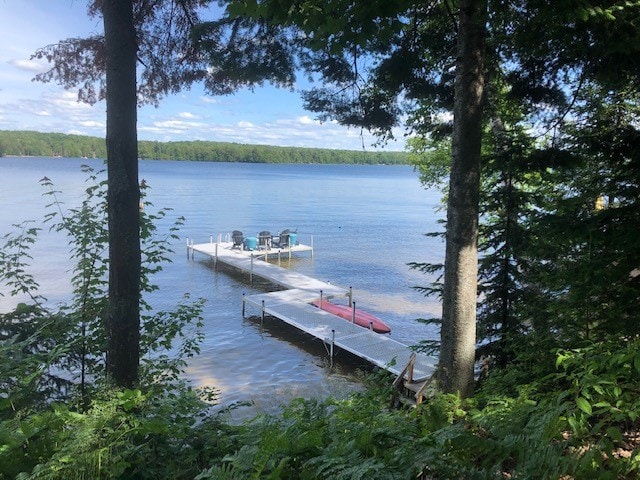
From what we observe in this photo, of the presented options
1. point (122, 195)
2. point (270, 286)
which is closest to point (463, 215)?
point (122, 195)

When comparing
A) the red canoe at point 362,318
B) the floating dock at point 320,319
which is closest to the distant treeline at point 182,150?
the floating dock at point 320,319

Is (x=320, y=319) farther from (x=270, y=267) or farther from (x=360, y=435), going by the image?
(x=360, y=435)

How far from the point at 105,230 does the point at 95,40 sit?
7.97 ft

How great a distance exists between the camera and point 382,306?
20125 millimetres

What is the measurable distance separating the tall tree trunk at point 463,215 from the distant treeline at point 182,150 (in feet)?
130

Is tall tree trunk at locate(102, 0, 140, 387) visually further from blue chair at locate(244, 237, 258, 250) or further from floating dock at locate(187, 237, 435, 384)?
blue chair at locate(244, 237, 258, 250)

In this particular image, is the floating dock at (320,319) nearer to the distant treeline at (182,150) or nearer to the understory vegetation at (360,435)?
the understory vegetation at (360,435)

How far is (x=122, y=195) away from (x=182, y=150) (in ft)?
501

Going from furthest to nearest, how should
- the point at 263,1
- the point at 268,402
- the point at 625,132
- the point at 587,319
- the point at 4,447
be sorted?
the point at 268,402
the point at 625,132
the point at 587,319
the point at 263,1
the point at 4,447

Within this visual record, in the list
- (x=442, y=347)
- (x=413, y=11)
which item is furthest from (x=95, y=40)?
(x=442, y=347)

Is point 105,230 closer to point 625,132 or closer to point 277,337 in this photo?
point 625,132

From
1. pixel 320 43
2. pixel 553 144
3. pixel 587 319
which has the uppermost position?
pixel 320 43

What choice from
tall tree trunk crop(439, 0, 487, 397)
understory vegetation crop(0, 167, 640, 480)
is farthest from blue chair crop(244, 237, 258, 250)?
tall tree trunk crop(439, 0, 487, 397)

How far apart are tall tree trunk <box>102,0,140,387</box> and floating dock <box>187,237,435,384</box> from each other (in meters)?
4.72
